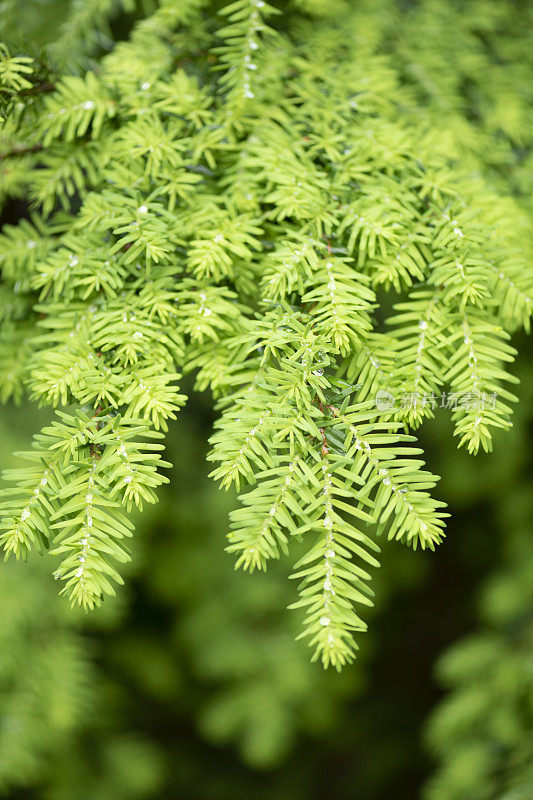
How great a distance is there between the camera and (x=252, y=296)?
1.12 meters

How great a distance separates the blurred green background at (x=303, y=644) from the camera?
165cm

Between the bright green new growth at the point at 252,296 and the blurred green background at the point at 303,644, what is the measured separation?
0.26 meters

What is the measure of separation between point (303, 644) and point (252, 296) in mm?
1900

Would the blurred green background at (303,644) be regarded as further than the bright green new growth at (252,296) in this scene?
Yes

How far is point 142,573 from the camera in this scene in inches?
104

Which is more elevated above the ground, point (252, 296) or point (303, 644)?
point (252, 296)

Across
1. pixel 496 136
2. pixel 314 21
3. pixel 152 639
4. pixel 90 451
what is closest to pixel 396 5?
pixel 314 21

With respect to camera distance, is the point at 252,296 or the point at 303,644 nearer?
the point at 252,296

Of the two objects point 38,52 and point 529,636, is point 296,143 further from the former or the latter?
point 529,636

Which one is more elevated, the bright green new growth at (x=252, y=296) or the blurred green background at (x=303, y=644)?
the bright green new growth at (x=252, y=296)

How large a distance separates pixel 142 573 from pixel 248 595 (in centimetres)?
51

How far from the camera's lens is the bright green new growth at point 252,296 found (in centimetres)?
85

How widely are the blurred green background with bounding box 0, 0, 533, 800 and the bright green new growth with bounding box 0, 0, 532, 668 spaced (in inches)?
10.3

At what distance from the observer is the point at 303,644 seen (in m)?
2.52
